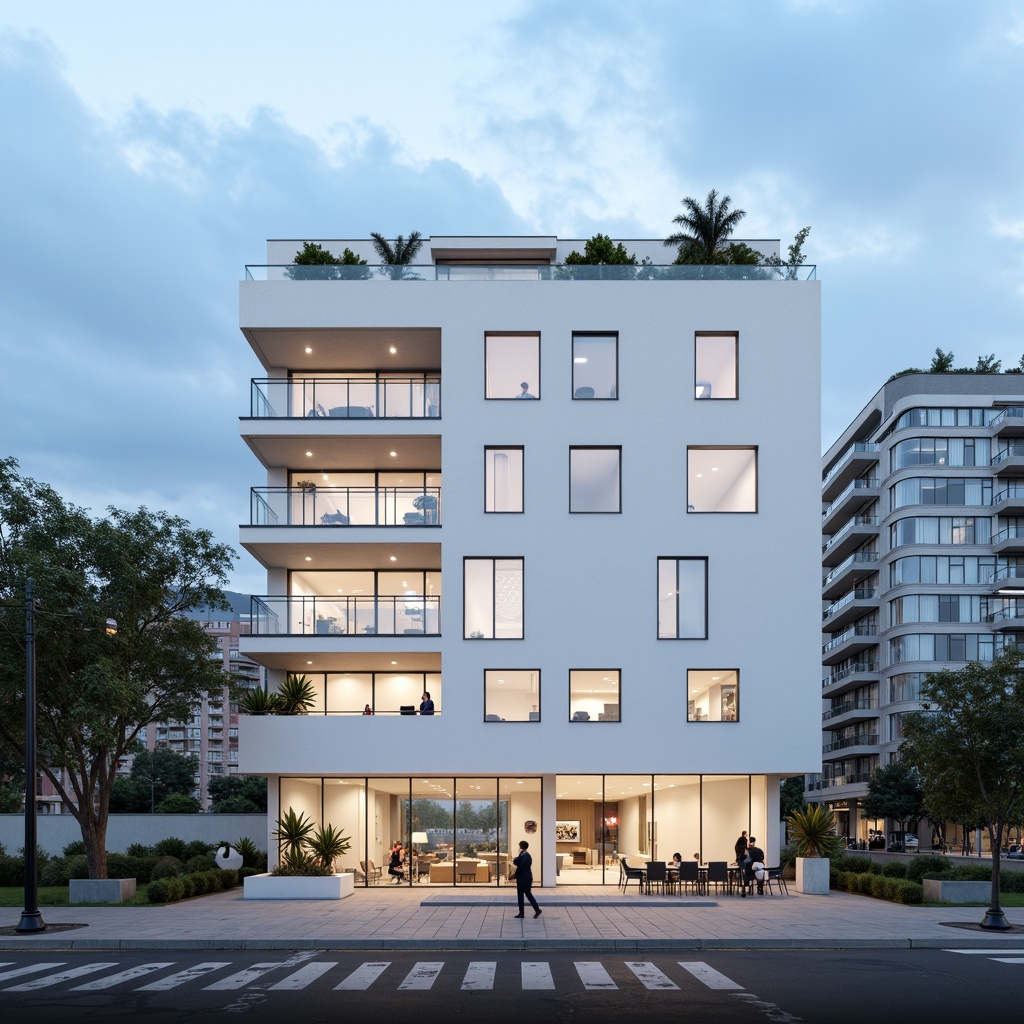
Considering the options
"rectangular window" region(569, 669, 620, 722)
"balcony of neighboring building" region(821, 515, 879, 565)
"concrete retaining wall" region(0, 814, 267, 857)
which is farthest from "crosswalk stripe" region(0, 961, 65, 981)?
"balcony of neighboring building" region(821, 515, 879, 565)

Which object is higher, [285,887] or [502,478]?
[502,478]

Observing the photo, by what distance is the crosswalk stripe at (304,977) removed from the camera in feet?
46.4

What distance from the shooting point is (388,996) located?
13312 millimetres

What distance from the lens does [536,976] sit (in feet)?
49.4

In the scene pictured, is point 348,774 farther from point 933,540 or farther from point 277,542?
point 933,540

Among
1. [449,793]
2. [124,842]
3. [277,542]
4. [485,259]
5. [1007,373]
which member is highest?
[1007,373]

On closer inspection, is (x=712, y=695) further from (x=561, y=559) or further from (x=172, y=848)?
(x=172, y=848)

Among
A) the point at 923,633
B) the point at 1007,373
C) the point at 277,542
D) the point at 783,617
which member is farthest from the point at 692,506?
the point at 1007,373

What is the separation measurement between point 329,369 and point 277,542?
274 inches

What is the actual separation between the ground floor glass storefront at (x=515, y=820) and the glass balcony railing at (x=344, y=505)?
7598mm

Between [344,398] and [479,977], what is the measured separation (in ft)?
69.5

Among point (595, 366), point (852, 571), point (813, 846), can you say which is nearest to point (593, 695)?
point (813, 846)

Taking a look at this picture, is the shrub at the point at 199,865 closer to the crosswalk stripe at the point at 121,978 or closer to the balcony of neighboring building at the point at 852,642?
the crosswalk stripe at the point at 121,978

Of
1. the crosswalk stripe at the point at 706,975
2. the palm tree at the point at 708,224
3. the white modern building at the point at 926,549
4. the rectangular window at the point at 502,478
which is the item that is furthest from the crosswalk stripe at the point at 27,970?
the white modern building at the point at 926,549
